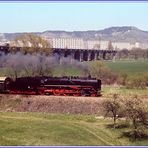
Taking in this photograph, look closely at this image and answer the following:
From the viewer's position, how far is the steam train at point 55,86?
50.9 metres

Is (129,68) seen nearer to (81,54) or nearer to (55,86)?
(81,54)

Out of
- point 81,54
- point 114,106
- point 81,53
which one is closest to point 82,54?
point 81,53

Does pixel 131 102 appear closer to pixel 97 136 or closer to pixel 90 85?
pixel 97 136

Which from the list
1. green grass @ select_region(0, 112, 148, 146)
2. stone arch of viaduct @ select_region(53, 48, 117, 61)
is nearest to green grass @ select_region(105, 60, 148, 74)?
stone arch of viaduct @ select_region(53, 48, 117, 61)

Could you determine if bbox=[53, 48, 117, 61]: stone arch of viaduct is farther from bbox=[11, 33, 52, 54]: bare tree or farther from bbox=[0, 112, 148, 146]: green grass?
bbox=[0, 112, 148, 146]: green grass

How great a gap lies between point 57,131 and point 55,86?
623 inches

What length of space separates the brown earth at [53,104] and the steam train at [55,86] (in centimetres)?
200

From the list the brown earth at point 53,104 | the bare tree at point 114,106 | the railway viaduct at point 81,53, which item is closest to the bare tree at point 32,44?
the railway viaduct at point 81,53

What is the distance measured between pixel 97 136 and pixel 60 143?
4.92 meters

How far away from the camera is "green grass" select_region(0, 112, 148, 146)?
32.5m

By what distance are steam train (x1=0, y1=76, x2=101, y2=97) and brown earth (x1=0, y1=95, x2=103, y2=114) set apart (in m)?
2.00

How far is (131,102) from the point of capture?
36.4 meters

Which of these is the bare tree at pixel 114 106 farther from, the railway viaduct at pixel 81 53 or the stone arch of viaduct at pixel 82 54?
the stone arch of viaduct at pixel 82 54

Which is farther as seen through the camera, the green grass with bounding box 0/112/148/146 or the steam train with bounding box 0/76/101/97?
the steam train with bounding box 0/76/101/97
